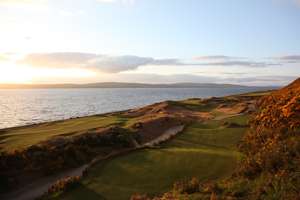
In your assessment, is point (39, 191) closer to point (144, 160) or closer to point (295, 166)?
point (144, 160)

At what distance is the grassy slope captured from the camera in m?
18.8

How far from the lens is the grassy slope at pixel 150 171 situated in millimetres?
18766

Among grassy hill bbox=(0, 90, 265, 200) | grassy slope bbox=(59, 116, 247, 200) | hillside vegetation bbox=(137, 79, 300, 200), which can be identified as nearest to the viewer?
hillside vegetation bbox=(137, 79, 300, 200)

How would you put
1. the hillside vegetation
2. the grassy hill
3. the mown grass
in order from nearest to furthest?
1. the hillside vegetation
2. the grassy hill
3. the mown grass

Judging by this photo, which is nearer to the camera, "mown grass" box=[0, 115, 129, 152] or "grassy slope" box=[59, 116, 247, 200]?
"grassy slope" box=[59, 116, 247, 200]

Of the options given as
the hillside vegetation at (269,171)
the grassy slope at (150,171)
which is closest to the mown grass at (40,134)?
the grassy slope at (150,171)

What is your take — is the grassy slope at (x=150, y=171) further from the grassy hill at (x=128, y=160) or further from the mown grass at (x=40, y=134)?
the mown grass at (x=40, y=134)

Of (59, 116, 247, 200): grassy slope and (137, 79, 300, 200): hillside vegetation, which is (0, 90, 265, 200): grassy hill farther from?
(137, 79, 300, 200): hillside vegetation

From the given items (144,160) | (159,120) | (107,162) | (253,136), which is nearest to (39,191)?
(107,162)

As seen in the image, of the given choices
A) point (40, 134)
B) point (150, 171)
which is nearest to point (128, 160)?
point (150, 171)

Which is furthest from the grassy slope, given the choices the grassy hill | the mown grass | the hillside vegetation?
the mown grass

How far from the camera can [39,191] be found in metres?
22.0

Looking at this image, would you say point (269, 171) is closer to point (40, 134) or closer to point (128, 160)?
point (128, 160)

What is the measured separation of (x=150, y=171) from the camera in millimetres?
21125
